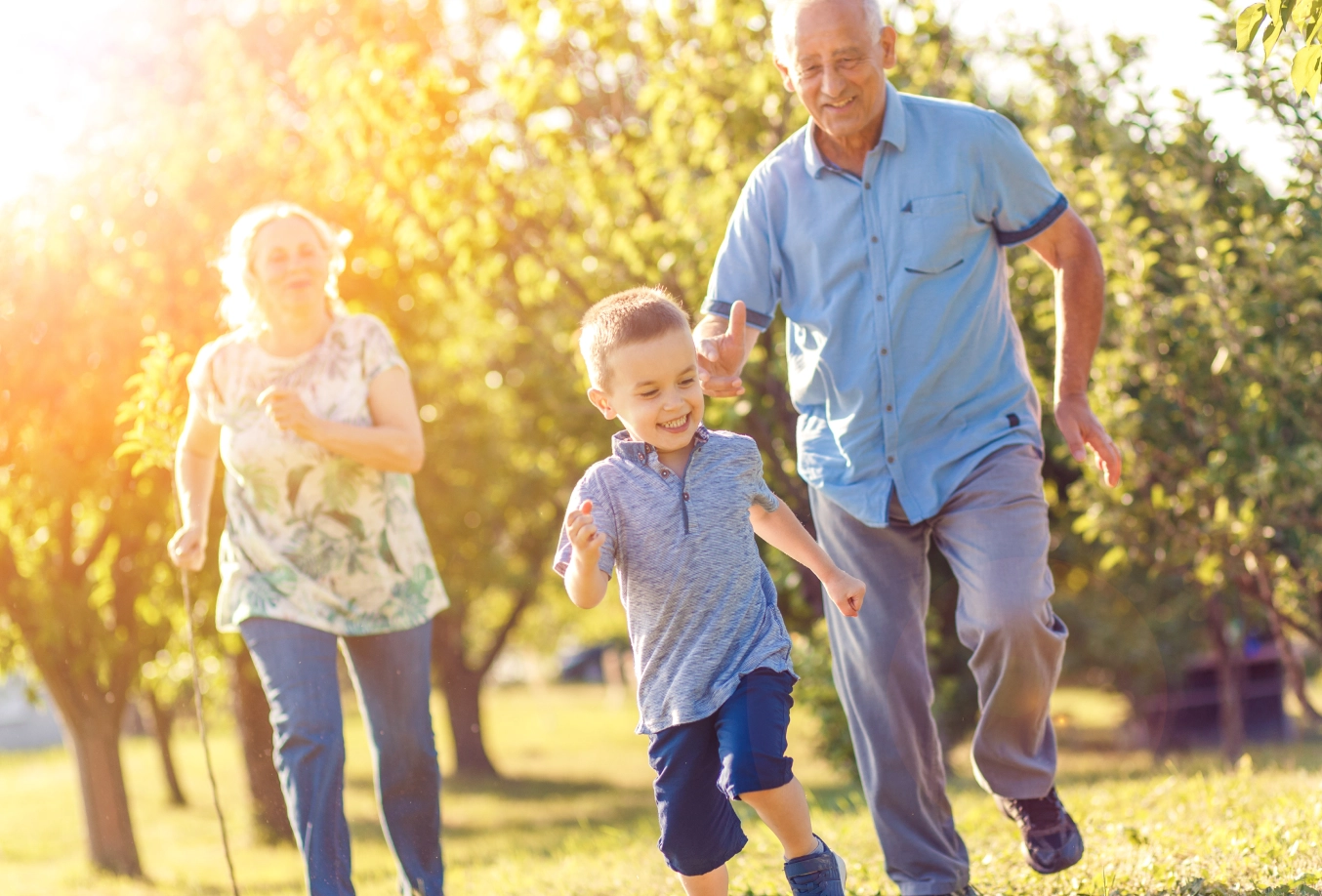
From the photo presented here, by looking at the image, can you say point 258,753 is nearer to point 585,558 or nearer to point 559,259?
point 559,259

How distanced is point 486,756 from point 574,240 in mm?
14210

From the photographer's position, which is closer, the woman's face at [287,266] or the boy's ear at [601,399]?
the boy's ear at [601,399]

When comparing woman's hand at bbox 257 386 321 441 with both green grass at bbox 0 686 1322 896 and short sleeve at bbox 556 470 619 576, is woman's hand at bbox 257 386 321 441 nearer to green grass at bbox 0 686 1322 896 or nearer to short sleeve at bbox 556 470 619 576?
short sleeve at bbox 556 470 619 576

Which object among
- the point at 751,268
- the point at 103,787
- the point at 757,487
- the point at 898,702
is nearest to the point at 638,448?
the point at 757,487

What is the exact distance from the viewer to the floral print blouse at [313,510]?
13.5 feet

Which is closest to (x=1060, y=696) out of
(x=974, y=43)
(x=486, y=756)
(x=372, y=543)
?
(x=486, y=756)

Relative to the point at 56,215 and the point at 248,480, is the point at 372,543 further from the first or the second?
the point at 56,215

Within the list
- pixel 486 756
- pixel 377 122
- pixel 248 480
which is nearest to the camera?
pixel 248 480

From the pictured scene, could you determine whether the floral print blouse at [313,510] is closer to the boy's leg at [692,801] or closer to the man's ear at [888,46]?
the boy's leg at [692,801]

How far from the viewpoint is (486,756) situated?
21172 mm

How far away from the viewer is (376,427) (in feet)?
13.8

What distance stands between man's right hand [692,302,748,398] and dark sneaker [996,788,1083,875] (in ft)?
4.66

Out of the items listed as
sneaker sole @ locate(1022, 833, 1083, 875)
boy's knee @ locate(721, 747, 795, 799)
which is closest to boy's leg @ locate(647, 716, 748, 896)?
boy's knee @ locate(721, 747, 795, 799)

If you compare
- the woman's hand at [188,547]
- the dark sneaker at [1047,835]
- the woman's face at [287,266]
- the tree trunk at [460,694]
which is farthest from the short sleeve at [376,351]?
the tree trunk at [460,694]
